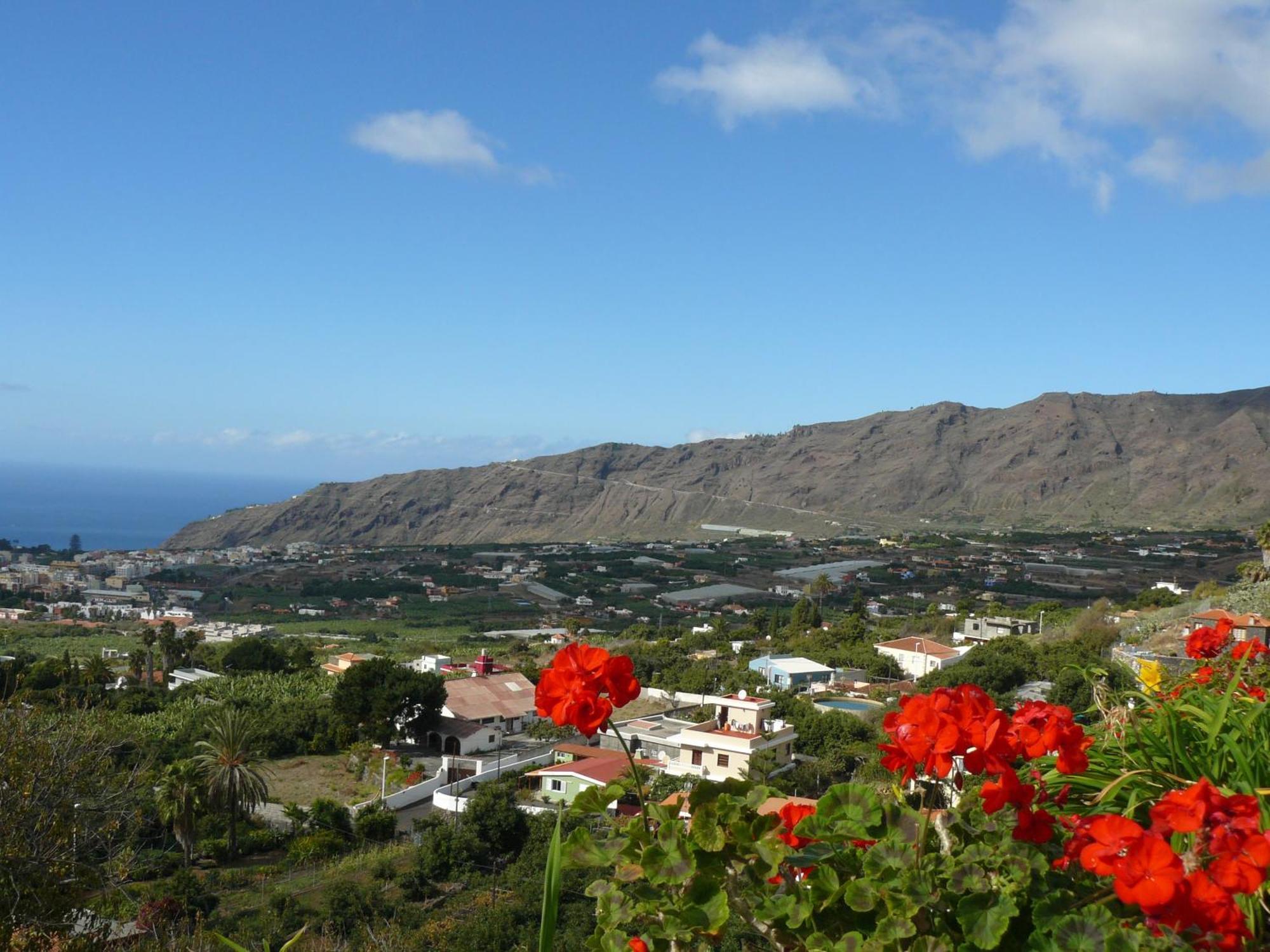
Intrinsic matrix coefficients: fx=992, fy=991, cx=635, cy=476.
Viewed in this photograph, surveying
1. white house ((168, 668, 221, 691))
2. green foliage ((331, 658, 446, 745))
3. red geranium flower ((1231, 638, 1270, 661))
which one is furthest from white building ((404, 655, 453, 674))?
red geranium flower ((1231, 638, 1270, 661))

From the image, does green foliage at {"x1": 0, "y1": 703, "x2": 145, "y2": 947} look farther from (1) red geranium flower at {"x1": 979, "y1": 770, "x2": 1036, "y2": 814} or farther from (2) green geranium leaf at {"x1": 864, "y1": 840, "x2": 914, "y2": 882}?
(1) red geranium flower at {"x1": 979, "y1": 770, "x2": 1036, "y2": 814}

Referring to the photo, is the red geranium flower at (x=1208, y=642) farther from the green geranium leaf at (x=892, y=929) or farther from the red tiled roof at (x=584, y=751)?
the red tiled roof at (x=584, y=751)

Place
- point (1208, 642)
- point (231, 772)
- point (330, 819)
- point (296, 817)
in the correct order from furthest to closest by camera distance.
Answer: point (296, 817) → point (330, 819) → point (231, 772) → point (1208, 642)

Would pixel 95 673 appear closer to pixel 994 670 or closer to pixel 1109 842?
pixel 994 670

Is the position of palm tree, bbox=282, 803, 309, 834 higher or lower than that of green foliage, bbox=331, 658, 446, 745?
lower

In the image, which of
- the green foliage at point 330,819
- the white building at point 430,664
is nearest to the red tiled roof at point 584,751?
the green foliage at point 330,819

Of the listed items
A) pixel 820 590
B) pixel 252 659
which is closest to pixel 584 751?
pixel 252 659
